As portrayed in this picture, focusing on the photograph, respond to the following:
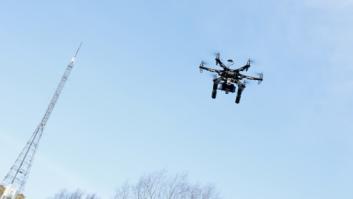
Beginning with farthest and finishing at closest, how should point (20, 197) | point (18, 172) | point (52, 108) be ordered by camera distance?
point (20, 197) → point (52, 108) → point (18, 172)

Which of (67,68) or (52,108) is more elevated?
(67,68)

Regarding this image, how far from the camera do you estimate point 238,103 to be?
34.0 metres

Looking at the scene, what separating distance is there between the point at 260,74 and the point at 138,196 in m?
38.2

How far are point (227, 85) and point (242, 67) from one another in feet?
6.80

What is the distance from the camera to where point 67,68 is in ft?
245

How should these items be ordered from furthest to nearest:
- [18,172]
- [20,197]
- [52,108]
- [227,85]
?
[20,197] → [52,108] → [18,172] → [227,85]

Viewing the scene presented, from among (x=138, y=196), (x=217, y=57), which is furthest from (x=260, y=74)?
(x=138, y=196)

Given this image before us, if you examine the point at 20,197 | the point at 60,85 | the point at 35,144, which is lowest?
the point at 20,197

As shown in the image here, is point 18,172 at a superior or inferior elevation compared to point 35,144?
inferior

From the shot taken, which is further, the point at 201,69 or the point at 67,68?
the point at 67,68

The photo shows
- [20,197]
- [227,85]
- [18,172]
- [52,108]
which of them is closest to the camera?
[227,85]

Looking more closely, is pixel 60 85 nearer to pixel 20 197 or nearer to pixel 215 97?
pixel 20 197

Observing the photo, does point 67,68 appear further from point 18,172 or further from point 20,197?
point 20,197

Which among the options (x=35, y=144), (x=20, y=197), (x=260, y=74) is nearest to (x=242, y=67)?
(x=260, y=74)
